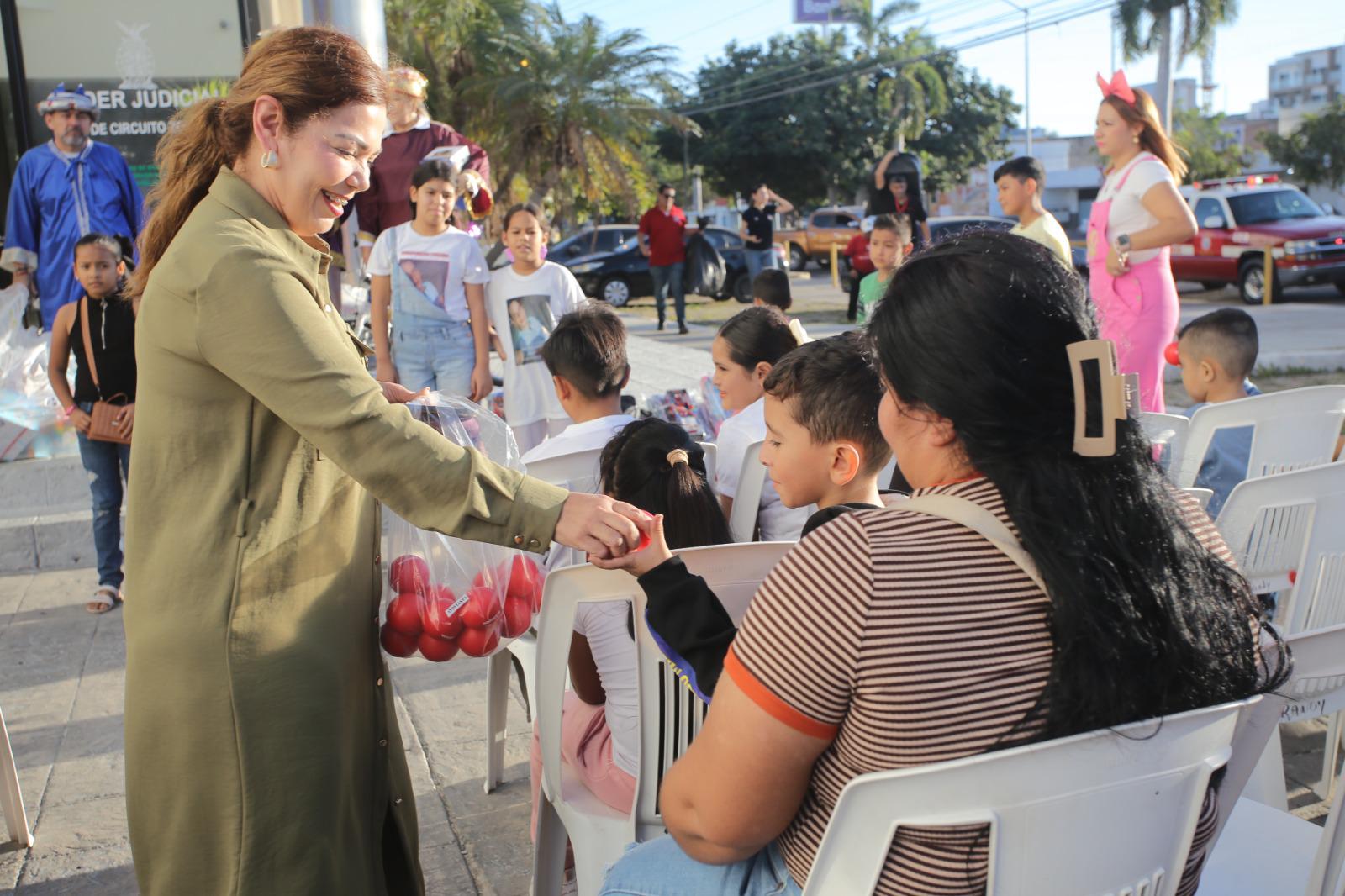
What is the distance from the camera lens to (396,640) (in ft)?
7.42

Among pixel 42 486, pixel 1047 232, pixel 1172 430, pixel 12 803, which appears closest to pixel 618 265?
pixel 42 486

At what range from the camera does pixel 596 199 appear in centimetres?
2945

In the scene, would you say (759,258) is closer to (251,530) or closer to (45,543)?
(45,543)

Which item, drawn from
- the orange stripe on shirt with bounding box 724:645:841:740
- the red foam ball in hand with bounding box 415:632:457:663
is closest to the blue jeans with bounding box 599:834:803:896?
the orange stripe on shirt with bounding box 724:645:841:740

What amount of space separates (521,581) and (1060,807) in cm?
134

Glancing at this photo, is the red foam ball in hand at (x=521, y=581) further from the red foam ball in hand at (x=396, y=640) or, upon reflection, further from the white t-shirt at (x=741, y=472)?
the white t-shirt at (x=741, y=472)

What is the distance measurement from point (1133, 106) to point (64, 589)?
5375mm

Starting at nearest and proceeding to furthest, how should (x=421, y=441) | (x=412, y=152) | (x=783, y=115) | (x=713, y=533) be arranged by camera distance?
(x=421, y=441), (x=713, y=533), (x=412, y=152), (x=783, y=115)

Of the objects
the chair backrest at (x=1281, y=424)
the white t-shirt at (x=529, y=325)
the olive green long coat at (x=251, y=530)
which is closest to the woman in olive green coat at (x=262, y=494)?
the olive green long coat at (x=251, y=530)

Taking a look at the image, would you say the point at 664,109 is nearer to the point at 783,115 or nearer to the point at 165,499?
the point at 783,115

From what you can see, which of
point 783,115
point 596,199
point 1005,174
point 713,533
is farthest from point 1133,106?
point 783,115

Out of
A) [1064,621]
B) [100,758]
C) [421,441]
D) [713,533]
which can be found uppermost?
[421,441]

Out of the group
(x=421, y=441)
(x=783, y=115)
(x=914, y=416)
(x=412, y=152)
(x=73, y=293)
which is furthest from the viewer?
(x=783, y=115)

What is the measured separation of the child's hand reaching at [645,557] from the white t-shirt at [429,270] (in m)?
3.79
